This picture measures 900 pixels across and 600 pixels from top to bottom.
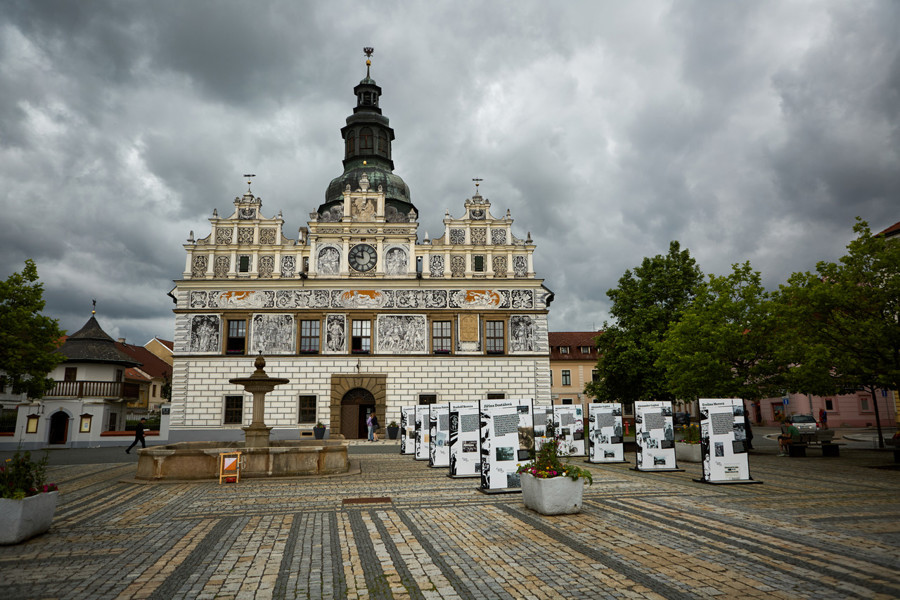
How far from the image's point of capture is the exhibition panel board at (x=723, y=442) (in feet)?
43.9

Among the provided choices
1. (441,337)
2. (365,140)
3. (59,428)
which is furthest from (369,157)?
(59,428)

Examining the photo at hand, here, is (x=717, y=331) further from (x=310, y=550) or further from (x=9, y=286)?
(x=9, y=286)

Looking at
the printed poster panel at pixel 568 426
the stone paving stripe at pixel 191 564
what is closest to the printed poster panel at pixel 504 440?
the stone paving stripe at pixel 191 564

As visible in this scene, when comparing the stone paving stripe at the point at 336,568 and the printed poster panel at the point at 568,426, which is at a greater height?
the printed poster panel at the point at 568,426

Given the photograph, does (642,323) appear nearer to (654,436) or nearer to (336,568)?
(654,436)

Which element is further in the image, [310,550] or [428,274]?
[428,274]

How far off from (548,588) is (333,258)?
102ft

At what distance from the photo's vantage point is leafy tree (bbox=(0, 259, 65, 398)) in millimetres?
20688

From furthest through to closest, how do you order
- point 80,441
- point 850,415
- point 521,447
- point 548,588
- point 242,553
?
point 850,415 < point 80,441 < point 521,447 < point 242,553 < point 548,588

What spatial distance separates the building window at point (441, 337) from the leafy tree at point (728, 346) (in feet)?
42.7

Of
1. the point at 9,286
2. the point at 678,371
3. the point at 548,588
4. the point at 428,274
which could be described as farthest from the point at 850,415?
the point at 9,286

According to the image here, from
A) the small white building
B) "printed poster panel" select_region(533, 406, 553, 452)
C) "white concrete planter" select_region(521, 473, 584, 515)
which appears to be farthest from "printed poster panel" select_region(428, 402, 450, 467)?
the small white building

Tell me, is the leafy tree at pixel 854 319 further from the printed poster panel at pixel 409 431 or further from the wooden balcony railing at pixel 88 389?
the wooden balcony railing at pixel 88 389

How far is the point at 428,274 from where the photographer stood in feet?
117
